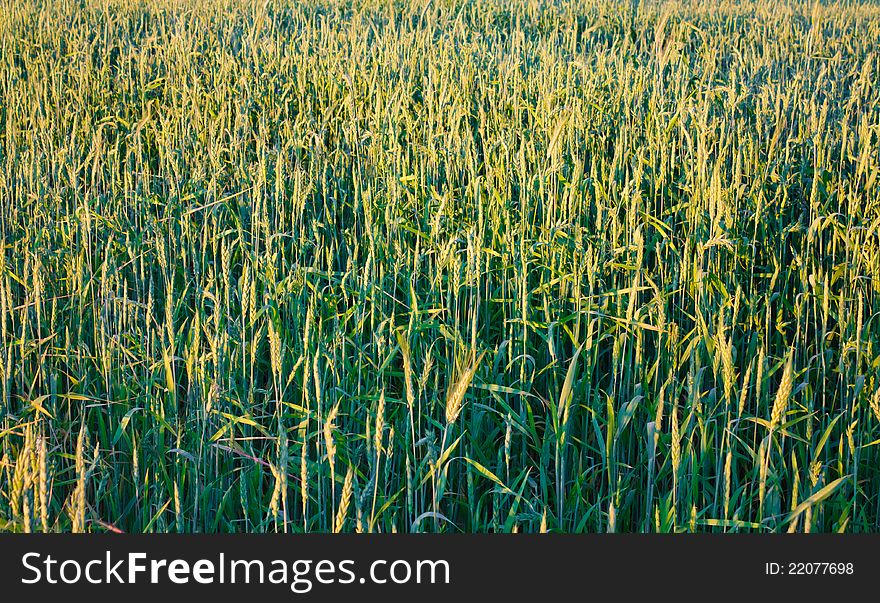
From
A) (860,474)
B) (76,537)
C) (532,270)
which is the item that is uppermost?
(532,270)

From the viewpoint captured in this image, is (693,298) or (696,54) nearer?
(693,298)

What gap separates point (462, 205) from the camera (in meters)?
2.12

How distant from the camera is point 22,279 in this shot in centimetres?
178

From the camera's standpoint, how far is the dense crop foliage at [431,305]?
4.23ft

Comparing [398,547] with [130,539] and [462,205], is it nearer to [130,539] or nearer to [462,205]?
[130,539]

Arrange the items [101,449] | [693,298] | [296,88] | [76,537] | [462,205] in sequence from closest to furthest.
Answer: [76,537] → [101,449] → [693,298] → [462,205] → [296,88]

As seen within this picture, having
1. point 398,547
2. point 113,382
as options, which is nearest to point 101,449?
point 113,382

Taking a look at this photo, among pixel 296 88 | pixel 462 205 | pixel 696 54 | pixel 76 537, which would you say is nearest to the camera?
pixel 76 537

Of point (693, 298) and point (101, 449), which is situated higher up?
point (693, 298)

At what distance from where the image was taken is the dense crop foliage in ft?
4.23

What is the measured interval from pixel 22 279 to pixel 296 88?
173 centimetres

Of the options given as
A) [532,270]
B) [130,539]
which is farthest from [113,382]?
[532,270]

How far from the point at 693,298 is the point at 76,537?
4.43 ft

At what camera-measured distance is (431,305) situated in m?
1.73
